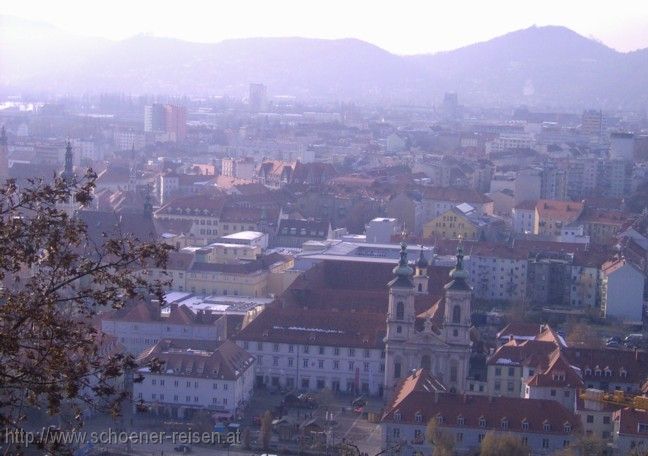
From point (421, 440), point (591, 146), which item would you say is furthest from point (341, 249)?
point (591, 146)

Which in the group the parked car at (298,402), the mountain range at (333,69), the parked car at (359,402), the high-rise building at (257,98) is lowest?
the parked car at (359,402)

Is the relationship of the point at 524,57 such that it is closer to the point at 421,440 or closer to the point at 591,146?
the point at 591,146

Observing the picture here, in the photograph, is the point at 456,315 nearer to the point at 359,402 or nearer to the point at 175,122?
the point at 359,402

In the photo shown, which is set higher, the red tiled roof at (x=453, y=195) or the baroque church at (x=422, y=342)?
the red tiled roof at (x=453, y=195)

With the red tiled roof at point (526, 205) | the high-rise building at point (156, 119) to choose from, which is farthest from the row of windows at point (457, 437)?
the high-rise building at point (156, 119)

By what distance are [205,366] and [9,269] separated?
27.3 ft

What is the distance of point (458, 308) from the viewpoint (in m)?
11.4

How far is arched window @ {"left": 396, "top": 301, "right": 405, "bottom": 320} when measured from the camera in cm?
1150

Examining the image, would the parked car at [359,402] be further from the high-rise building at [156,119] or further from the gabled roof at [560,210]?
the high-rise building at [156,119]

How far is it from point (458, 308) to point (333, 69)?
92302 mm

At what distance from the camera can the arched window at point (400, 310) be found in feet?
37.7

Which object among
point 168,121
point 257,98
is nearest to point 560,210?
point 168,121

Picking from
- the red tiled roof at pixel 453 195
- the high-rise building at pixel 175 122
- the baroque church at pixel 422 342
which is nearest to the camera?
the baroque church at pixel 422 342

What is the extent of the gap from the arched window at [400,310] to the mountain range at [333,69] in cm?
7227
